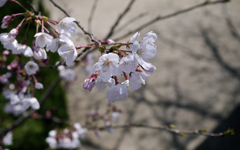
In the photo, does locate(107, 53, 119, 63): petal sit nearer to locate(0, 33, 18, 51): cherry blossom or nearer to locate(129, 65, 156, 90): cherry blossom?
locate(129, 65, 156, 90): cherry blossom

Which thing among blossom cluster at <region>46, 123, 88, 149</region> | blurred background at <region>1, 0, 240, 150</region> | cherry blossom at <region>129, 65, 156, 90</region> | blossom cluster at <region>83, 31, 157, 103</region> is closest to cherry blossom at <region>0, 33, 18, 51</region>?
blossom cluster at <region>83, 31, 157, 103</region>

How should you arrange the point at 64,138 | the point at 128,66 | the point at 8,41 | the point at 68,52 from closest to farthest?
the point at 128,66 → the point at 68,52 → the point at 8,41 → the point at 64,138

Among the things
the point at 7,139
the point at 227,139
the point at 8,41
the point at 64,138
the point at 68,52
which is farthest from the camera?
the point at 227,139

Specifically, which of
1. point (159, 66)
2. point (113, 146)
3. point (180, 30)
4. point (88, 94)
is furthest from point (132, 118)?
point (180, 30)

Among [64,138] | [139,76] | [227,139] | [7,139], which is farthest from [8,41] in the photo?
[227,139]

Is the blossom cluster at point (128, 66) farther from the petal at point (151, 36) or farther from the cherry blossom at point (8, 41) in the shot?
the cherry blossom at point (8, 41)

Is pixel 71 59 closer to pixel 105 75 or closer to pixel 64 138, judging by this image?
pixel 105 75

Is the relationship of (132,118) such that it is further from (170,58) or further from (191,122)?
(170,58)
